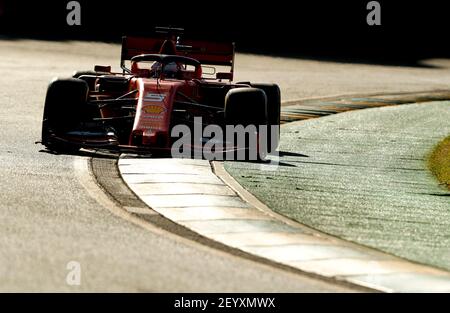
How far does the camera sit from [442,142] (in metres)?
18.9

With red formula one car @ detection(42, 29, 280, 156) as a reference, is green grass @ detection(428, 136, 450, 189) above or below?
below

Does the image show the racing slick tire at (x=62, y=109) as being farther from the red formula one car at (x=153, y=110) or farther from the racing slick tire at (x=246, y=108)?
the racing slick tire at (x=246, y=108)

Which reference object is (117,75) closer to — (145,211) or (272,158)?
(272,158)

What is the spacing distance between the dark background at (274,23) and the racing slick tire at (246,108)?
18830 millimetres

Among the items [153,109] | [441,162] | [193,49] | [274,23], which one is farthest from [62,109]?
[274,23]

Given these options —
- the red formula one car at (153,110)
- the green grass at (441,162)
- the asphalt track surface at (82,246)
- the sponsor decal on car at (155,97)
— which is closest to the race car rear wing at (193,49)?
the red formula one car at (153,110)

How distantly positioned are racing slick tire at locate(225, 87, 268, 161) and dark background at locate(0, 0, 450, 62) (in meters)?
18.8

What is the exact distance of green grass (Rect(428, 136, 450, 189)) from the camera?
49.8 ft

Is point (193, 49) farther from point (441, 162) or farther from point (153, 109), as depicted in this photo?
point (441, 162)

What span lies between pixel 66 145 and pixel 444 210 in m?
4.69

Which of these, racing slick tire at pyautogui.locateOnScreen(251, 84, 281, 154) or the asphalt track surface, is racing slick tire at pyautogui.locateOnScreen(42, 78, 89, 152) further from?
racing slick tire at pyautogui.locateOnScreen(251, 84, 281, 154)

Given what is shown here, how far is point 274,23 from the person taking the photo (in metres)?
36.6

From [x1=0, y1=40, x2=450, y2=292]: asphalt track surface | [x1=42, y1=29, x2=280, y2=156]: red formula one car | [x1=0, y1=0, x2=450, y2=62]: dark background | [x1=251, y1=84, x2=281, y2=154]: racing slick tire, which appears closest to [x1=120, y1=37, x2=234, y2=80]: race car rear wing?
[x1=42, y1=29, x2=280, y2=156]: red formula one car
